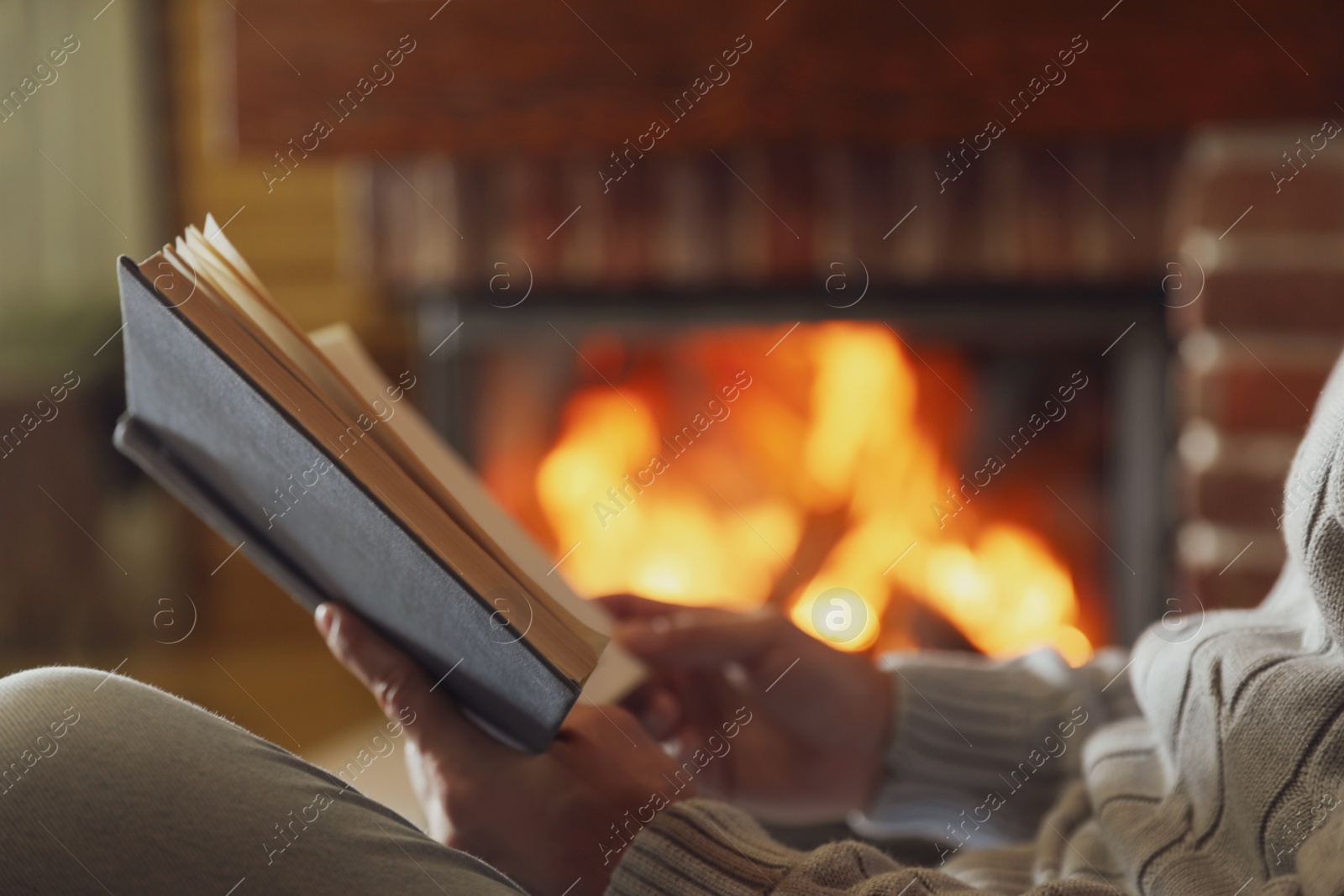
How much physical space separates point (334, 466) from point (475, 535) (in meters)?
0.07

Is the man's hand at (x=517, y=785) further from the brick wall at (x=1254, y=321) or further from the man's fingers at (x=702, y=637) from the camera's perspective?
the brick wall at (x=1254, y=321)

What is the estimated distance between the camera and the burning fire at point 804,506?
1351 millimetres

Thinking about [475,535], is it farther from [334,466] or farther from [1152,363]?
[1152,363]

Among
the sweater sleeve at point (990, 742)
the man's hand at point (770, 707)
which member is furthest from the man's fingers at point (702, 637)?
the sweater sleeve at point (990, 742)

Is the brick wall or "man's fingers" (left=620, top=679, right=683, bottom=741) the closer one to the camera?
"man's fingers" (left=620, top=679, right=683, bottom=741)

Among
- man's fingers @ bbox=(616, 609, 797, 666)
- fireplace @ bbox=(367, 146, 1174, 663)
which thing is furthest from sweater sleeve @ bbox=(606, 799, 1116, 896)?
fireplace @ bbox=(367, 146, 1174, 663)

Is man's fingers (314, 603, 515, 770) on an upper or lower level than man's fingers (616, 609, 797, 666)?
upper

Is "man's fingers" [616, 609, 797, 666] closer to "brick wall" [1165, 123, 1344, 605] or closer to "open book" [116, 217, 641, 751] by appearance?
"open book" [116, 217, 641, 751]

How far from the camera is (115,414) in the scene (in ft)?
6.77

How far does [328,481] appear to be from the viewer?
0.43 meters

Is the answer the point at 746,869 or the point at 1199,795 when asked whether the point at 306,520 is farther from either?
the point at 1199,795

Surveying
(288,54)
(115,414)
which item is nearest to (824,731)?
(288,54)

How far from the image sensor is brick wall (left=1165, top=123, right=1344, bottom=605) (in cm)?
121

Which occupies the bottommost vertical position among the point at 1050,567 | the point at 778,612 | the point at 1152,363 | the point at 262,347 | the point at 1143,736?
the point at 1050,567
